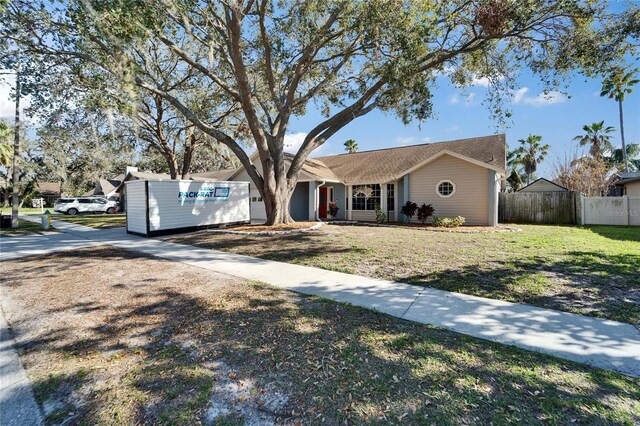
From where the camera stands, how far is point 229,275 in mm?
5824

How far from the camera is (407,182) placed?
15648mm

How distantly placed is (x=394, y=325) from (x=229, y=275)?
349cm

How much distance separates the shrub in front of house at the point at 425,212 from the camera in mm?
14539

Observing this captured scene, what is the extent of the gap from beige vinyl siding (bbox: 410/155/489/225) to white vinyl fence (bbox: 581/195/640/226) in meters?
5.85

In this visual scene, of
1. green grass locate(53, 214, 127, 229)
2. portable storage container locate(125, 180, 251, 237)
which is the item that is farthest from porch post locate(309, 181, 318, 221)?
green grass locate(53, 214, 127, 229)

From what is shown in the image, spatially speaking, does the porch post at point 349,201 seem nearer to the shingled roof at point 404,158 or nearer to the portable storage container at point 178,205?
the shingled roof at point 404,158

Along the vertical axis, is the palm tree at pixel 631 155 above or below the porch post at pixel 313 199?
above

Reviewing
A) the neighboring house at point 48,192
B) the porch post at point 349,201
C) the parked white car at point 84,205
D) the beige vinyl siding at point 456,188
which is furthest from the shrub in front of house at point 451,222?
the neighboring house at point 48,192

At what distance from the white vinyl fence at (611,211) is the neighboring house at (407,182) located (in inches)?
162

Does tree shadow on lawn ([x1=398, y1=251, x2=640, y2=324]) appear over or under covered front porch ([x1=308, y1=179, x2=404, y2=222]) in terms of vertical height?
under

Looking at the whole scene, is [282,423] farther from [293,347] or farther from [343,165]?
[343,165]

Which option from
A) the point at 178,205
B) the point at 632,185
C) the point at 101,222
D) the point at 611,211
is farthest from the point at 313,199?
the point at 632,185

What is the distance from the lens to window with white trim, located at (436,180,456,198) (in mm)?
14473

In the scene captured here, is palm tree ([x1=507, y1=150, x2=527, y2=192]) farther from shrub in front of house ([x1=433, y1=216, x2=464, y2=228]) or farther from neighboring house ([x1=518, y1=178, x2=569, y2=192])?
shrub in front of house ([x1=433, y1=216, x2=464, y2=228])
